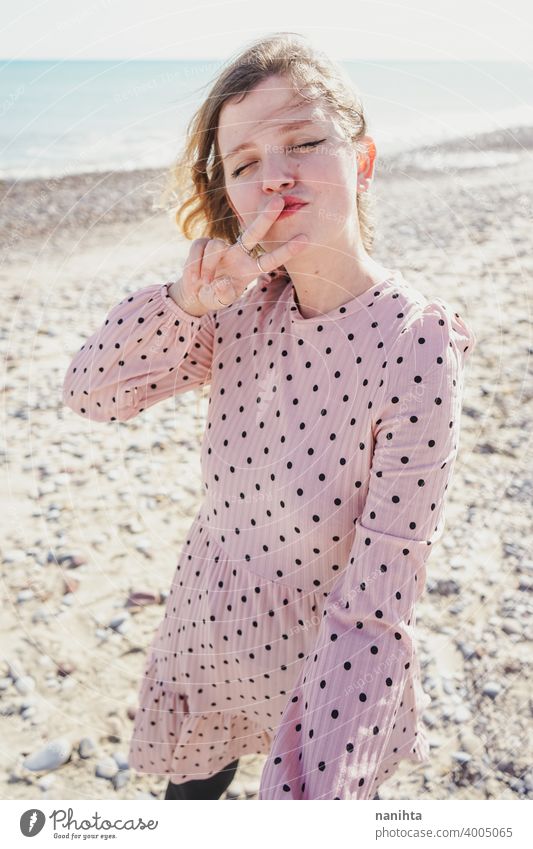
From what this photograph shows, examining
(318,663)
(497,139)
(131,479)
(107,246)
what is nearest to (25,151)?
(107,246)

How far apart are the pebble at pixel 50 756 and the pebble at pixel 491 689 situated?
137 centimetres

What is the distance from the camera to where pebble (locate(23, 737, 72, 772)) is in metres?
2.23

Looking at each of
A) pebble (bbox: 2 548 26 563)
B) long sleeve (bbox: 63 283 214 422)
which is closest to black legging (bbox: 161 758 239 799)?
long sleeve (bbox: 63 283 214 422)

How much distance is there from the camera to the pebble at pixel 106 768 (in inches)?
87.2

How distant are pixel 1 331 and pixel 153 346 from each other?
172 inches

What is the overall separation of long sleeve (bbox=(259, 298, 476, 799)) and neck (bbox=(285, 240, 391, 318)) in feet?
0.63

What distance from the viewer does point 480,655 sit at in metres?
2.61

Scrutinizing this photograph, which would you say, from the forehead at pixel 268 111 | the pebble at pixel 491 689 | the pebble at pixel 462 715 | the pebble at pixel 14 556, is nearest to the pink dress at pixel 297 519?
the forehead at pixel 268 111

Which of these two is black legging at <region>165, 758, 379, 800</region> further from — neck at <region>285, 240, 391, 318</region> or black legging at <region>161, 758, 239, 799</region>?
neck at <region>285, 240, 391, 318</region>

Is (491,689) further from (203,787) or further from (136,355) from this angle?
(136,355)

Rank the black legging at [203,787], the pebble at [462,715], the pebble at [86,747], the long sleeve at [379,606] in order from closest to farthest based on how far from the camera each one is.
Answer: the long sleeve at [379,606] → the black legging at [203,787] → the pebble at [86,747] → the pebble at [462,715]

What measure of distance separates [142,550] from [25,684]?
32.2 inches

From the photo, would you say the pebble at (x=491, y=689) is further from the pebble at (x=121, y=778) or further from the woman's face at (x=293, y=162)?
the woman's face at (x=293, y=162)

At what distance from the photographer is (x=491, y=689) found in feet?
8.12
